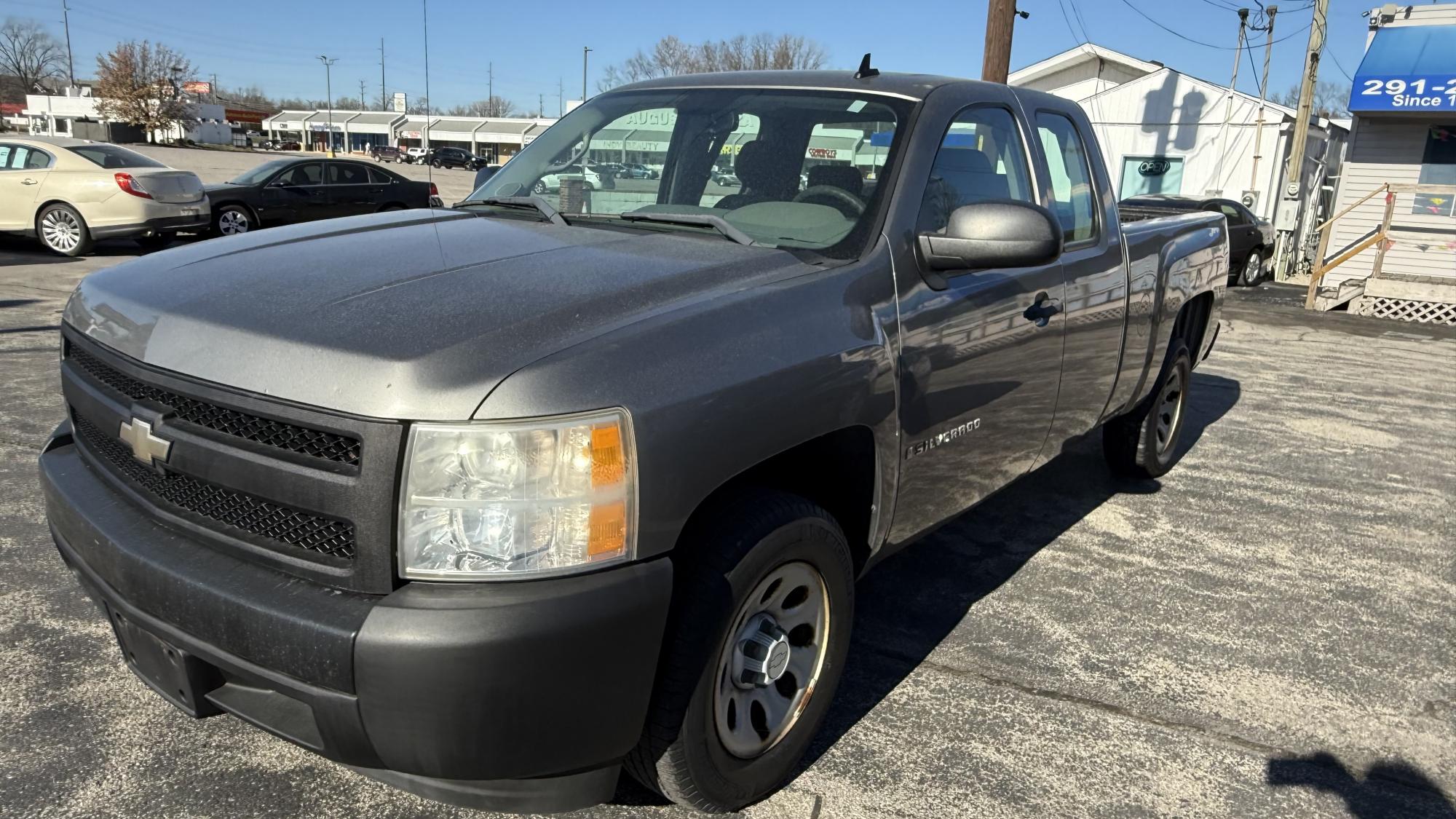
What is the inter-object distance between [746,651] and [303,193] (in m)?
15.9

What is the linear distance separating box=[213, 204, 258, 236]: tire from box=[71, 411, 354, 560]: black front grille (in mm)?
14674

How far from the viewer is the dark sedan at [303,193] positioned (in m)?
15.7

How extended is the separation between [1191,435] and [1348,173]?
14973 mm

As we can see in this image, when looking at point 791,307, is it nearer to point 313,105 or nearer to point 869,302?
point 869,302

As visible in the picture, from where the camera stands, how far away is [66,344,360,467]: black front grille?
1.99 meters

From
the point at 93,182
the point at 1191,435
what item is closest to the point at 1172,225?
the point at 1191,435

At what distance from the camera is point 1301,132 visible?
20328mm

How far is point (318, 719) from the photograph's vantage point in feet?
6.44

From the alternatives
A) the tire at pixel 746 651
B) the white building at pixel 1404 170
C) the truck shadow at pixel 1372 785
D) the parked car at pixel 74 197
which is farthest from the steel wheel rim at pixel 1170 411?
the parked car at pixel 74 197

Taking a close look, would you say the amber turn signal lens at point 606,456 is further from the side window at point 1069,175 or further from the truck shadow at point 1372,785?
the side window at point 1069,175

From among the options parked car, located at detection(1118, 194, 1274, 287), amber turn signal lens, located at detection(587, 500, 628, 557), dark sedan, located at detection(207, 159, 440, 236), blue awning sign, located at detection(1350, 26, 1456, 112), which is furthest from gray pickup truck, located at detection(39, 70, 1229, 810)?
blue awning sign, located at detection(1350, 26, 1456, 112)

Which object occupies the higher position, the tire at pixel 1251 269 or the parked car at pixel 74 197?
the parked car at pixel 74 197

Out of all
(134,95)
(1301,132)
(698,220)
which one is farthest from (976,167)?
(134,95)

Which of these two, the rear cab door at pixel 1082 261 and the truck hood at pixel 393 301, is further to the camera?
the rear cab door at pixel 1082 261
